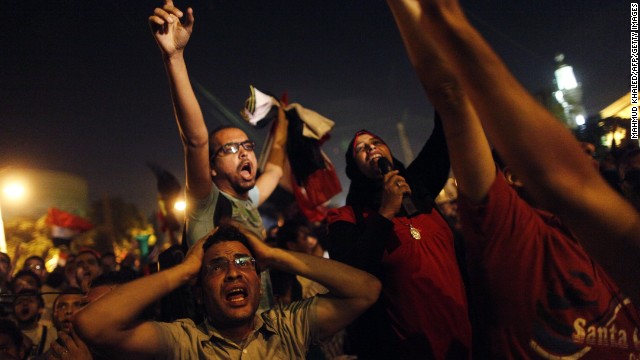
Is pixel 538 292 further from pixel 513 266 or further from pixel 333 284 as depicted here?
pixel 333 284

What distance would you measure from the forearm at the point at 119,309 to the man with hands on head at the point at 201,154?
0.67 meters

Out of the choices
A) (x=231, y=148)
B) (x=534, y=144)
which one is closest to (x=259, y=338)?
(x=231, y=148)

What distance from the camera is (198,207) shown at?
9.60 ft

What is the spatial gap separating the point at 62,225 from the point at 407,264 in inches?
529

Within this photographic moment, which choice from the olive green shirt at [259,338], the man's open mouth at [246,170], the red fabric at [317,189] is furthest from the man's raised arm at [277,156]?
the olive green shirt at [259,338]

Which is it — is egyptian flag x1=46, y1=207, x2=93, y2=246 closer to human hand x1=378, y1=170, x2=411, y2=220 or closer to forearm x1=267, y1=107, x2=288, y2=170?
forearm x1=267, y1=107, x2=288, y2=170

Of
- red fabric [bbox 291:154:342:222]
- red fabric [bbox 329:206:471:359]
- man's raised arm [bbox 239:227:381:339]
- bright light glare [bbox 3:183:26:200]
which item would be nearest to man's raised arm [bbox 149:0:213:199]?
man's raised arm [bbox 239:227:381:339]

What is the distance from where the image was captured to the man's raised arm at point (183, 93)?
272cm

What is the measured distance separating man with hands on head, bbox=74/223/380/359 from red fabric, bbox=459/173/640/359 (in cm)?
110

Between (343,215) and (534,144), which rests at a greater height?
(343,215)

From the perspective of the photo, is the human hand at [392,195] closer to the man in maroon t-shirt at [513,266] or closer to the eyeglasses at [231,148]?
the man in maroon t-shirt at [513,266]

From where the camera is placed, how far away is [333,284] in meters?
2.51

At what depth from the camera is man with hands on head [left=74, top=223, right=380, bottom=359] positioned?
2.26 metres

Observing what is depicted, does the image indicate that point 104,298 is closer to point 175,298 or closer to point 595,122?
point 175,298
